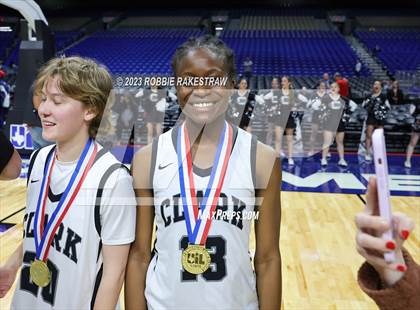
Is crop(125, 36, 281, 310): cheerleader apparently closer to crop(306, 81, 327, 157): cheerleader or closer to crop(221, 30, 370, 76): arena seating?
crop(306, 81, 327, 157): cheerleader

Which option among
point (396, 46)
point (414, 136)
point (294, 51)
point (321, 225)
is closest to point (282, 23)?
point (294, 51)

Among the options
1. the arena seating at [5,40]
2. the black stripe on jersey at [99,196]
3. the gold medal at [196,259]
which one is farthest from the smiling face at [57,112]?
the arena seating at [5,40]

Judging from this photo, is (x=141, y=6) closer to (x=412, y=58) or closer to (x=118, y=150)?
(x=412, y=58)

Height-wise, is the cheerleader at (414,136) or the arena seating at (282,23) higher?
the arena seating at (282,23)

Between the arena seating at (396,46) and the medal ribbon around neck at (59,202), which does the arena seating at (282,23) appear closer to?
the arena seating at (396,46)

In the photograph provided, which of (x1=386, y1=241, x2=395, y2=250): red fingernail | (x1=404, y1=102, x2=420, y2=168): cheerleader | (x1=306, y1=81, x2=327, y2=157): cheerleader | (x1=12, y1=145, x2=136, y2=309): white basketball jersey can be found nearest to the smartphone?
(x1=386, y1=241, x2=395, y2=250): red fingernail

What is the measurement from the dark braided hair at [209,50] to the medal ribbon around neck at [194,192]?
17 cm

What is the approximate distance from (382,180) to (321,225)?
268cm

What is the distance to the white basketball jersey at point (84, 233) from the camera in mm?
913

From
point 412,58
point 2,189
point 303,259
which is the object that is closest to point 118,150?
point 303,259

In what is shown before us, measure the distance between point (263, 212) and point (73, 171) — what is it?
0.48 m

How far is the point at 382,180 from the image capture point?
0.46 meters

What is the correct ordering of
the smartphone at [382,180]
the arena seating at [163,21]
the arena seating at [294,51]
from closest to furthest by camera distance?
the smartphone at [382,180]
the arena seating at [294,51]
the arena seating at [163,21]

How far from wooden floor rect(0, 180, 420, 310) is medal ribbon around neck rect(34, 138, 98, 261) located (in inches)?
23.0
